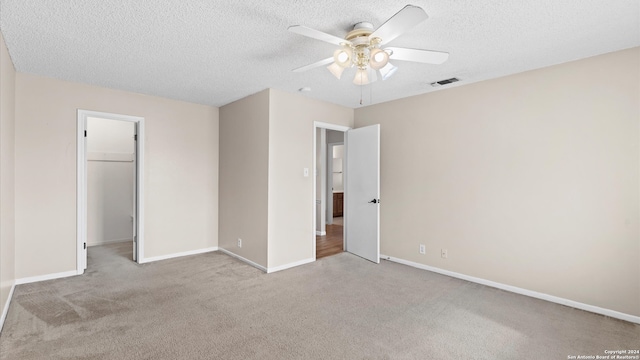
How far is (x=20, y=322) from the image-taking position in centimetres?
247

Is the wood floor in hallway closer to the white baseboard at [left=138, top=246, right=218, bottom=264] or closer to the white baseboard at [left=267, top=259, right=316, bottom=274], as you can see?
the white baseboard at [left=267, top=259, right=316, bottom=274]

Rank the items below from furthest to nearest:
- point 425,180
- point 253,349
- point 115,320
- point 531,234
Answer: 1. point 425,180
2. point 531,234
3. point 115,320
4. point 253,349

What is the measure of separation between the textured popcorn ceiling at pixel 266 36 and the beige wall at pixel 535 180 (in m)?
0.32

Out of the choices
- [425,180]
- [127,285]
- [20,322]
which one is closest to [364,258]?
[425,180]

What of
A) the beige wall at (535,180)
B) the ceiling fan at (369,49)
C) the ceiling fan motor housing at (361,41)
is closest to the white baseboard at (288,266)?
the beige wall at (535,180)

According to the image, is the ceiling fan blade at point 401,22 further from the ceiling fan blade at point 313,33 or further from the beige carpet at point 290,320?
the beige carpet at point 290,320

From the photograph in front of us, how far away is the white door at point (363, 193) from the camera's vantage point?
4.28m

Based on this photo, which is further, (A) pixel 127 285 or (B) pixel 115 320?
(A) pixel 127 285

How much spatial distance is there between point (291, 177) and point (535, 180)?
9.24ft

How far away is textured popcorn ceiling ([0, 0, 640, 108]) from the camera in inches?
79.3

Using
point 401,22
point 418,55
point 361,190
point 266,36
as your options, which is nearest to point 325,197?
point 361,190

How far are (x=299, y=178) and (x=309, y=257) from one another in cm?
115

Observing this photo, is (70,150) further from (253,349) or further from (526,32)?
(526,32)

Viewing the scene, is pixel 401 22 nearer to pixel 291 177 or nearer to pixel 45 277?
pixel 291 177
